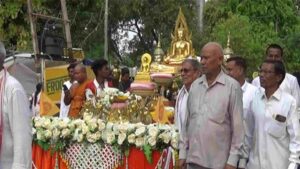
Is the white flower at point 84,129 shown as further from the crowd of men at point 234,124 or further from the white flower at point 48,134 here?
the crowd of men at point 234,124

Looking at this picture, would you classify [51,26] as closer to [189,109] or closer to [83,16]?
[83,16]

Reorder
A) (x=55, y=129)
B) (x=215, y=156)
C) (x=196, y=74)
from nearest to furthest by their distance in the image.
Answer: (x=215, y=156)
(x=196, y=74)
(x=55, y=129)

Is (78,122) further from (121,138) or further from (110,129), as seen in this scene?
(121,138)

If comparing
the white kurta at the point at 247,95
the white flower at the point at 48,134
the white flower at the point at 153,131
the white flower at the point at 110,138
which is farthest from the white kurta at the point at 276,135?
the white flower at the point at 48,134

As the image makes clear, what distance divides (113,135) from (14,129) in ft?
10.2

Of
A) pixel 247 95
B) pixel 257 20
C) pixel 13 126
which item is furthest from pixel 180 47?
pixel 257 20

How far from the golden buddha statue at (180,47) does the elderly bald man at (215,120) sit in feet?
22.9

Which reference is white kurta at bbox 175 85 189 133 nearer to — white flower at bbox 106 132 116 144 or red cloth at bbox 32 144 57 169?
white flower at bbox 106 132 116 144

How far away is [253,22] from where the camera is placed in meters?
39.9

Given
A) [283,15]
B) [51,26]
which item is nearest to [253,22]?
[283,15]

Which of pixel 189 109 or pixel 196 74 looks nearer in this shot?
pixel 189 109

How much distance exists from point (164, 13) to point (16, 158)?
94.9 ft

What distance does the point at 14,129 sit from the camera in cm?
475

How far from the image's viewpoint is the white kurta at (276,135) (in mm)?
6047
